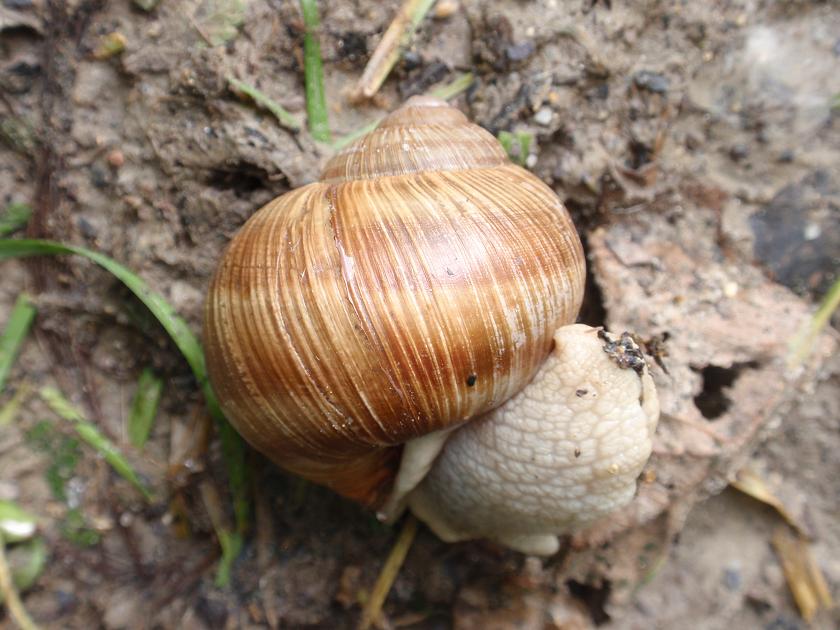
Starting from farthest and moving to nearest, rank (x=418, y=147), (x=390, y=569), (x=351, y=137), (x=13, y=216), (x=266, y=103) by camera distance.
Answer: (x=390, y=569)
(x=13, y=216)
(x=351, y=137)
(x=266, y=103)
(x=418, y=147)

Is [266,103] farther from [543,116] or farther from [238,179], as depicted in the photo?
[543,116]

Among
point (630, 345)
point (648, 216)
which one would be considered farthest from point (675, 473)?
point (648, 216)

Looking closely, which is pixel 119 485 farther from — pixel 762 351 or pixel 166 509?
pixel 762 351

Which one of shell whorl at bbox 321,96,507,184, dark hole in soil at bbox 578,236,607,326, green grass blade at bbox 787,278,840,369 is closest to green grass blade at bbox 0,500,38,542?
shell whorl at bbox 321,96,507,184

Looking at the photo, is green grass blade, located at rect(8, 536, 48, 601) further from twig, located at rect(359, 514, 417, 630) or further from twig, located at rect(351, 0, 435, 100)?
twig, located at rect(351, 0, 435, 100)

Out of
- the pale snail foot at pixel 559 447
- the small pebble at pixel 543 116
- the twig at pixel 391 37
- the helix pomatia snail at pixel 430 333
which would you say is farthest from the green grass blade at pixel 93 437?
the small pebble at pixel 543 116

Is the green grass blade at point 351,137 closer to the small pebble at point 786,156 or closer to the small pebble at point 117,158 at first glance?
the small pebble at point 117,158

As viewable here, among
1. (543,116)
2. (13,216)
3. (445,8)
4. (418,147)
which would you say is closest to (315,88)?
(445,8)

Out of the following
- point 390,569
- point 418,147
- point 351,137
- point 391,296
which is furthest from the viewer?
point 390,569
